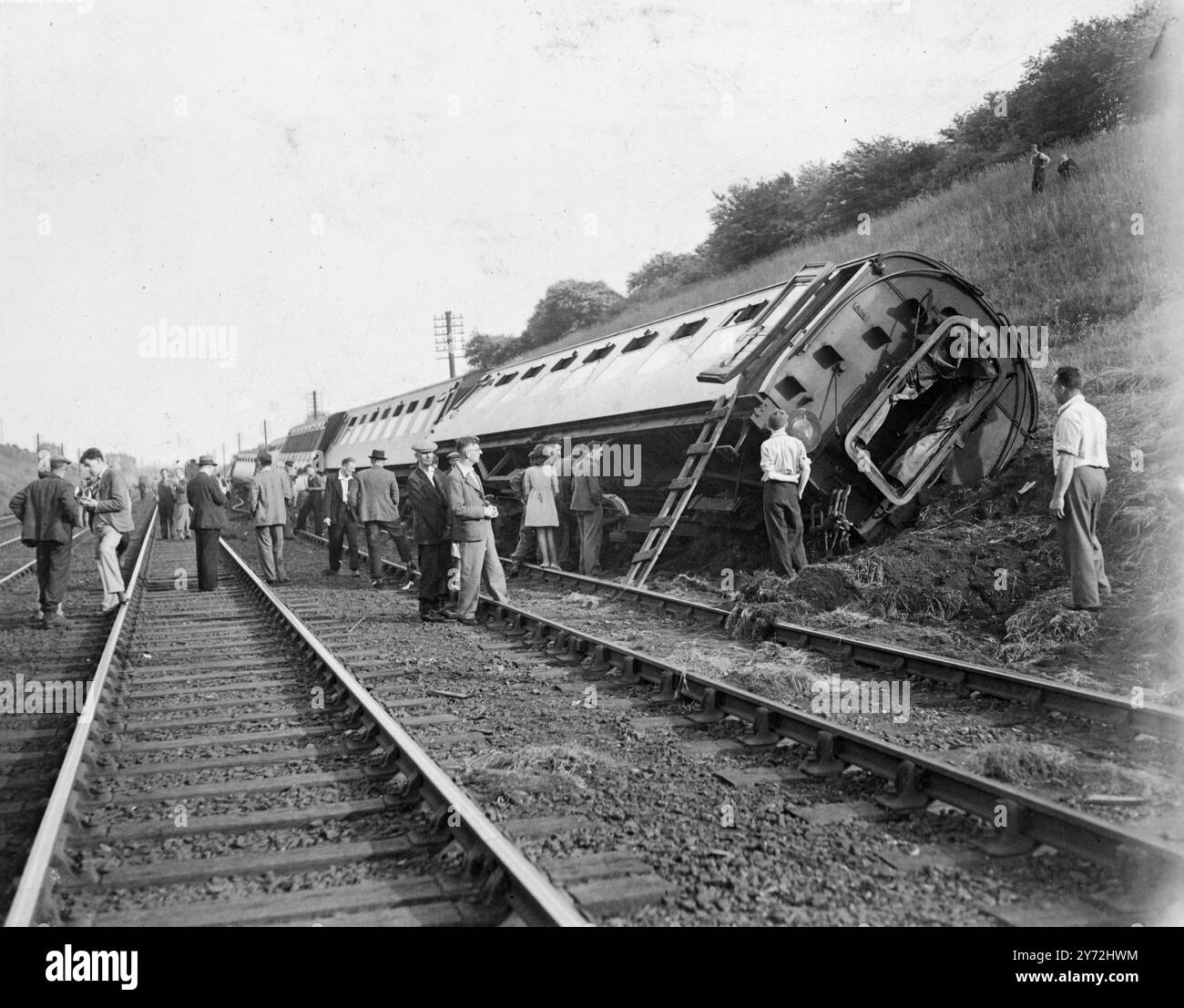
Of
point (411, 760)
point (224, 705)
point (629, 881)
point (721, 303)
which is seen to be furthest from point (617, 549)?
point (629, 881)

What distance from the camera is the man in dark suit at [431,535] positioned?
371 inches

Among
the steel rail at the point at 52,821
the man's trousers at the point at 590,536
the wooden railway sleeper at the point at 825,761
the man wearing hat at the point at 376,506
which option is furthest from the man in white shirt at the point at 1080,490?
the man wearing hat at the point at 376,506

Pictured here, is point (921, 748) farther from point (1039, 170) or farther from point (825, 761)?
point (1039, 170)

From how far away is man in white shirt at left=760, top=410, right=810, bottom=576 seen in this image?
9.03 meters

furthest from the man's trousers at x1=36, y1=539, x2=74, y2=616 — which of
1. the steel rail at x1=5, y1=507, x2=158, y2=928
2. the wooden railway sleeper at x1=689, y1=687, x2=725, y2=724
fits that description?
the wooden railway sleeper at x1=689, y1=687, x2=725, y2=724

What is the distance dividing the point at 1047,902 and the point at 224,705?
4989 millimetres

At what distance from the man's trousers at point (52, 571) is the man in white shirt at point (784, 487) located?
7059 millimetres

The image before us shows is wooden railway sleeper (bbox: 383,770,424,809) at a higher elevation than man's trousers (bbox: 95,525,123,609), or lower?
lower

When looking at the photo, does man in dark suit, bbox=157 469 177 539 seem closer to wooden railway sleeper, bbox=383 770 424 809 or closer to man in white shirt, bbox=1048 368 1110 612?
wooden railway sleeper, bbox=383 770 424 809

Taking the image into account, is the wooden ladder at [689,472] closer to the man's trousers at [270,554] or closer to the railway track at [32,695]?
the railway track at [32,695]

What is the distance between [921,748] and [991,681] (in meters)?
1.17

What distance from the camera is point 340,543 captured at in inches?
567

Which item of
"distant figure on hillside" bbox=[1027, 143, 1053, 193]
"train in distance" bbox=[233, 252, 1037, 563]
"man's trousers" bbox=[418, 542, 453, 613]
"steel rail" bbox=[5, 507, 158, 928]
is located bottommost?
"steel rail" bbox=[5, 507, 158, 928]
